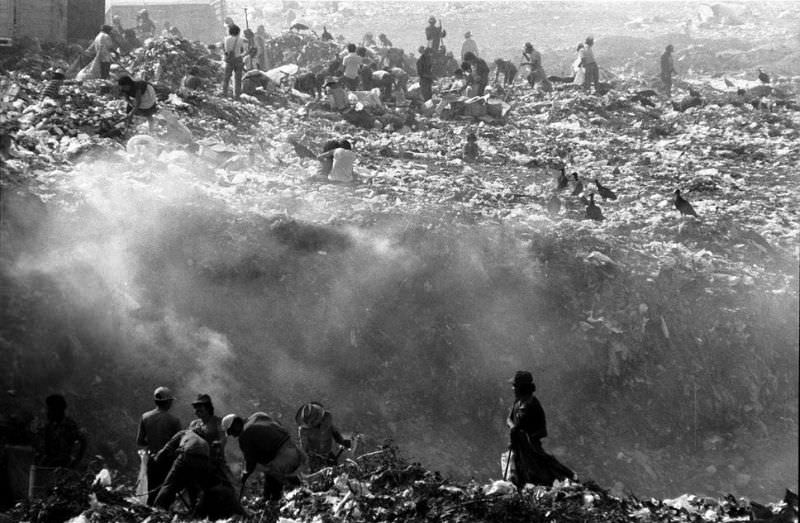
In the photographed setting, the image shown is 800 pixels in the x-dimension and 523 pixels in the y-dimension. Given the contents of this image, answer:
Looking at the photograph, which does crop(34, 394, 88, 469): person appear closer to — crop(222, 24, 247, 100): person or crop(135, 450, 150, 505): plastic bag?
crop(135, 450, 150, 505): plastic bag

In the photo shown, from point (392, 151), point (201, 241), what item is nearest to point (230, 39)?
point (392, 151)

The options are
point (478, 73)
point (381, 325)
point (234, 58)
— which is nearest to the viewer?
point (381, 325)

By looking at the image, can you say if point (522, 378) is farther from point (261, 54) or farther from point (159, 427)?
point (261, 54)

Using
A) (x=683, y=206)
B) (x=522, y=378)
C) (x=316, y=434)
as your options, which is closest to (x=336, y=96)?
(x=683, y=206)

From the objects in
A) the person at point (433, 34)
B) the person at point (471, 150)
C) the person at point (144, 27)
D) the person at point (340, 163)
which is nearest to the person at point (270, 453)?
the person at point (340, 163)

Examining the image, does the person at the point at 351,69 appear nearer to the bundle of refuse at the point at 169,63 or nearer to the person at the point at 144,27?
the bundle of refuse at the point at 169,63

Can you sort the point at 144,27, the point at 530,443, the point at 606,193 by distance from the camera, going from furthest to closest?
1. the point at 144,27
2. the point at 606,193
3. the point at 530,443

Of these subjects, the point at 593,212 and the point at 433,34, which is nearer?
the point at 593,212

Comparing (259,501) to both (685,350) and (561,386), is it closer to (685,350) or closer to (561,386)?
(561,386)

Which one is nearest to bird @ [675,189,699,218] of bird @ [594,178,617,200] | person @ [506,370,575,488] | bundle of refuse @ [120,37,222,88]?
bird @ [594,178,617,200]
